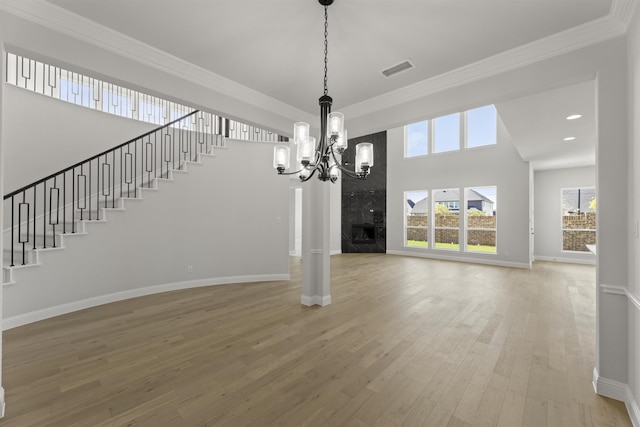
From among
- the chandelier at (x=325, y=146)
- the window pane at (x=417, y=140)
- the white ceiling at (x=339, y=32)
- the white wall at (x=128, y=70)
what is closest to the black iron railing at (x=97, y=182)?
the white wall at (x=128, y=70)

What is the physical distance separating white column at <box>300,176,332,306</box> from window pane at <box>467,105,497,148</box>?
21.3 ft

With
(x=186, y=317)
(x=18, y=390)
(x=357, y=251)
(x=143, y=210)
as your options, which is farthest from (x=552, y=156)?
(x=18, y=390)

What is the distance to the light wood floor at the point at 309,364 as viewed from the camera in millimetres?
1914

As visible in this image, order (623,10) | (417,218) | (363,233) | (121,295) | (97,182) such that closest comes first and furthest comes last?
(623,10), (121,295), (97,182), (417,218), (363,233)

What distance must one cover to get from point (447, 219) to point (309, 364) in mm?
7880

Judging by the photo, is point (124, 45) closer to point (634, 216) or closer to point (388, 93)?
point (388, 93)

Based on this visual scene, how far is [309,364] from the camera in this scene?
99.3 inches

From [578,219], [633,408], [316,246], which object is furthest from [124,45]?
[578,219]

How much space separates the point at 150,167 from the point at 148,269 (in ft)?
7.66

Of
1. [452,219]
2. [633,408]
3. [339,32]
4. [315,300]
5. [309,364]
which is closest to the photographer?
[633,408]

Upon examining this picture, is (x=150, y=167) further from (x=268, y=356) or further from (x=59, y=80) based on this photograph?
(x=268, y=356)

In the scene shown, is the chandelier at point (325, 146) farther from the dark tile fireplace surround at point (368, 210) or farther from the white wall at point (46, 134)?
the dark tile fireplace surround at point (368, 210)

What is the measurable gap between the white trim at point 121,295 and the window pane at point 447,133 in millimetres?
6739

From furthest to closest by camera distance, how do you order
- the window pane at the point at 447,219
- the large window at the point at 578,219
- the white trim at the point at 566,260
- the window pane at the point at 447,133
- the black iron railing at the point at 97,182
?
the window pane at the point at 447,133, the window pane at the point at 447,219, the large window at the point at 578,219, the white trim at the point at 566,260, the black iron railing at the point at 97,182
